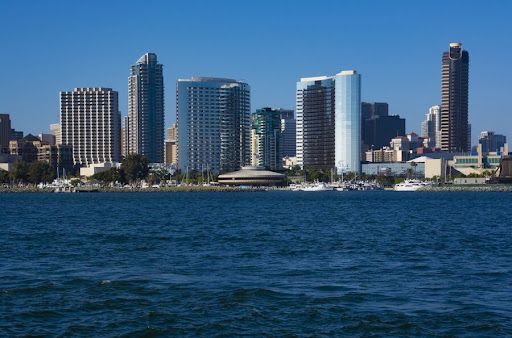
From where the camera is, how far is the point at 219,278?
116ft

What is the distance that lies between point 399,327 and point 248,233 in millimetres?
37464

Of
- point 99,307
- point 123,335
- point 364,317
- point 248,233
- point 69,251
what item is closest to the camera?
point 123,335

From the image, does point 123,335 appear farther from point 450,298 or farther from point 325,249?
point 325,249

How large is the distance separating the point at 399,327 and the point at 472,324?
2.40m

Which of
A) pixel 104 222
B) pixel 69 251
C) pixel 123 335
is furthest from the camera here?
pixel 104 222

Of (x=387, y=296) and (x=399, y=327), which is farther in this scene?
(x=387, y=296)

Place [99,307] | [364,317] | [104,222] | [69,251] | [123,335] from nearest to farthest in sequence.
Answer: [123,335] → [364,317] → [99,307] → [69,251] → [104,222]

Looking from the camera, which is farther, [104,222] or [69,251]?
[104,222]

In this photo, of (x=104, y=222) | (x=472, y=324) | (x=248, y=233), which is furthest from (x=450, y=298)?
(x=104, y=222)

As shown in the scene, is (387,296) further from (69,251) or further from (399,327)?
(69,251)

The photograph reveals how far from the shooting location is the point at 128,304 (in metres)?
29.3

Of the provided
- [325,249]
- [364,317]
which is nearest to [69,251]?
[325,249]

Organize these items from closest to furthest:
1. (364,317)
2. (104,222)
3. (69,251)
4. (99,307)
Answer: (364,317), (99,307), (69,251), (104,222)

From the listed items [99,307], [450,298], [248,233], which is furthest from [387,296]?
[248,233]
